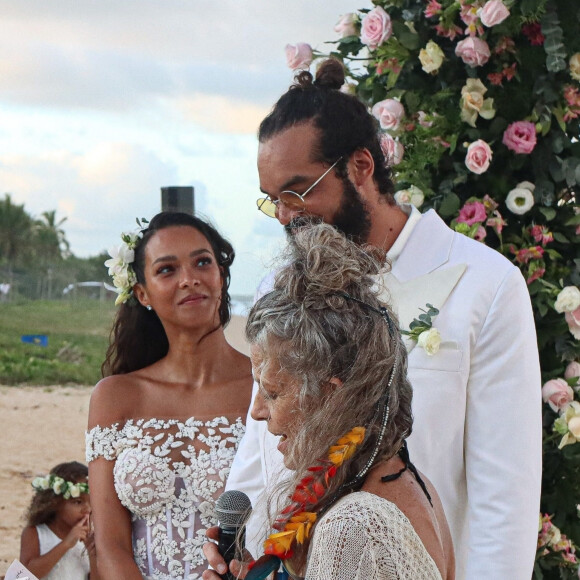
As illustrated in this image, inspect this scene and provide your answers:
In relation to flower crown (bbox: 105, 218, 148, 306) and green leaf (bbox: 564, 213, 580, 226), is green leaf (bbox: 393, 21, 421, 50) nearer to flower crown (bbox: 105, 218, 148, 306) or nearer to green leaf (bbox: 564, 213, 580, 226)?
Result: green leaf (bbox: 564, 213, 580, 226)

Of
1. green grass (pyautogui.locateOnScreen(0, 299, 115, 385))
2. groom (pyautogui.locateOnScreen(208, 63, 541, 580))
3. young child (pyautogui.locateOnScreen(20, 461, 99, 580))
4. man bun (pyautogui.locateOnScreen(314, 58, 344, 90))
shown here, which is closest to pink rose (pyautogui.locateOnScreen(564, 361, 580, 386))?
groom (pyautogui.locateOnScreen(208, 63, 541, 580))

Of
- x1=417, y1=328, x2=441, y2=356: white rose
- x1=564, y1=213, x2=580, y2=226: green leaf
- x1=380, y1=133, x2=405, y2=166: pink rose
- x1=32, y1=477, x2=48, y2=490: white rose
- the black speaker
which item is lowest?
x1=32, y1=477, x2=48, y2=490: white rose

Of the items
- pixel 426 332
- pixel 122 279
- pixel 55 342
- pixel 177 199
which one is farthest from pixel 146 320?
pixel 55 342

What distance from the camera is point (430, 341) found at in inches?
96.3

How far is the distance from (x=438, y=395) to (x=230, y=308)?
1.86 metres

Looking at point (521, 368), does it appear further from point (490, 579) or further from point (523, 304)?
point (490, 579)

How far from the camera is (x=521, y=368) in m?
2.43

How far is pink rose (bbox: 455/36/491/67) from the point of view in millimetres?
3674

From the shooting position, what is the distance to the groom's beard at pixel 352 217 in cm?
261

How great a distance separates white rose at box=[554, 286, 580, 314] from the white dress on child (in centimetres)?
358

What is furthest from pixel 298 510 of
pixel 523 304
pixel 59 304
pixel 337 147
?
pixel 59 304

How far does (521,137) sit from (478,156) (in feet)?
0.62

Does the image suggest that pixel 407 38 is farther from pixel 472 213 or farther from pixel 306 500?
pixel 306 500

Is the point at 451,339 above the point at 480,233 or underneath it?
underneath
